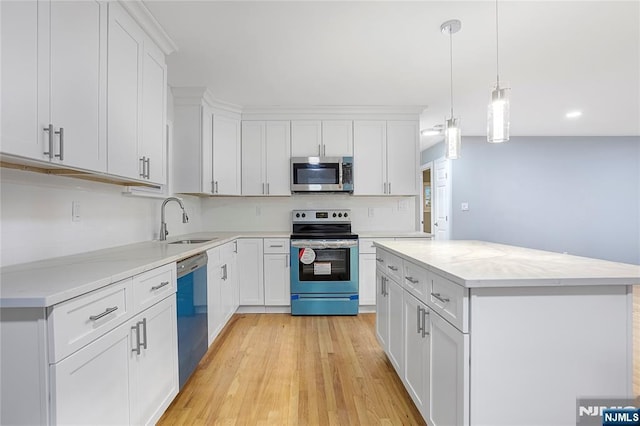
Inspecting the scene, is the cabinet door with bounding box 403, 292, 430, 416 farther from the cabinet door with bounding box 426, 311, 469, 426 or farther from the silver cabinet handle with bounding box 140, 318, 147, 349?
the silver cabinet handle with bounding box 140, 318, 147, 349

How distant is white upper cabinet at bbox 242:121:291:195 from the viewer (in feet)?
12.1

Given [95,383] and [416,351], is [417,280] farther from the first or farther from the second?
[95,383]

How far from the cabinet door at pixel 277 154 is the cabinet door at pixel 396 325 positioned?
2100 mm

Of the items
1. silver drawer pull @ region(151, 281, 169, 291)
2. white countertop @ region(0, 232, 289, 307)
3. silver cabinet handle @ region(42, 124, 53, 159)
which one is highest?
silver cabinet handle @ region(42, 124, 53, 159)

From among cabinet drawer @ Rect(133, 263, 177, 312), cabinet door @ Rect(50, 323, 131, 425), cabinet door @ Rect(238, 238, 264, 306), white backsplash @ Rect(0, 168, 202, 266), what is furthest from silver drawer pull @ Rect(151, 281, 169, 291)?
cabinet door @ Rect(238, 238, 264, 306)

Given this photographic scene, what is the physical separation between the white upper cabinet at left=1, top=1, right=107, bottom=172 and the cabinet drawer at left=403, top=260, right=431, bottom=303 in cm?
174

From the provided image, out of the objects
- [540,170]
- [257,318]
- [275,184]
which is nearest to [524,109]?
[540,170]

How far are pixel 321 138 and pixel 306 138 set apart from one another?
0.19 m

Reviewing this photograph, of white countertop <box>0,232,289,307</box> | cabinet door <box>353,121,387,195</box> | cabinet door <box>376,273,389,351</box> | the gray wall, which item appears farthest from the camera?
the gray wall

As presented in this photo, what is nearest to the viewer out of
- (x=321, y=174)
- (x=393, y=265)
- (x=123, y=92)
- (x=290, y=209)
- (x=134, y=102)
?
(x=123, y=92)

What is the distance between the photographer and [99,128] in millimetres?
1516

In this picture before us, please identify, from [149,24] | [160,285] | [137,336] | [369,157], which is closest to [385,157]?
[369,157]

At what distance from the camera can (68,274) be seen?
119cm

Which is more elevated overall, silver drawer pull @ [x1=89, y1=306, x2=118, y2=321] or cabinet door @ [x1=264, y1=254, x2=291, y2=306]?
silver drawer pull @ [x1=89, y1=306, x2=118, y2=321]
